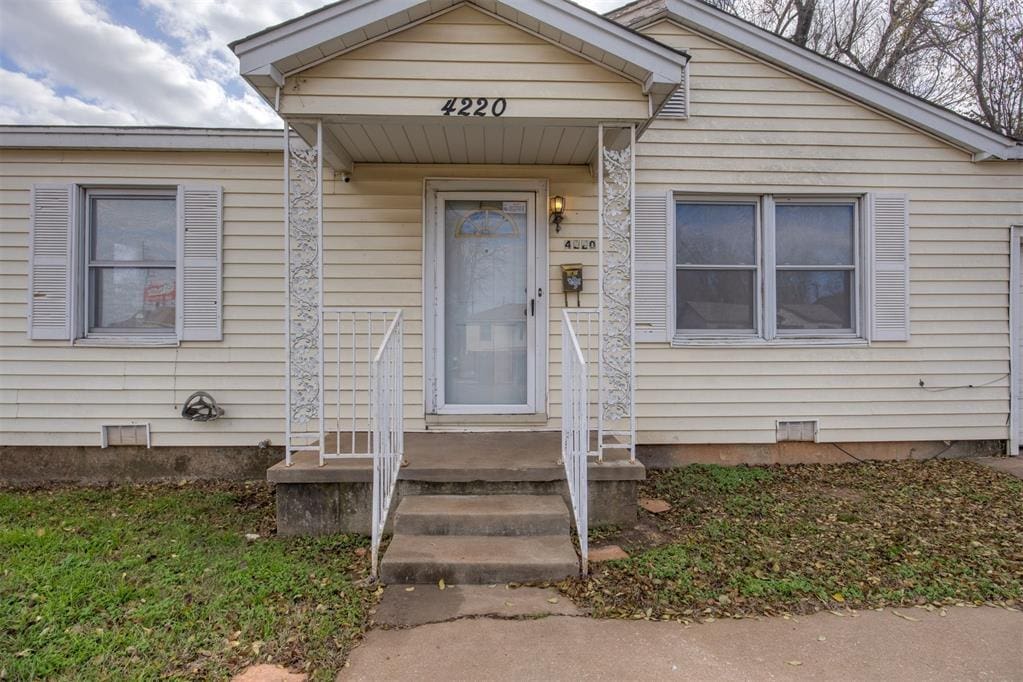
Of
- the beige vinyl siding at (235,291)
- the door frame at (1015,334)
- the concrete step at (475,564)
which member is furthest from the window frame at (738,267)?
the concrete step at (475,564)

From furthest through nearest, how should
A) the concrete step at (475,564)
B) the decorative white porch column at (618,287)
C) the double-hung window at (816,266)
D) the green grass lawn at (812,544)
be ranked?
the double-hung window at (816,266) → the decorative white porch column at (618,287) → the concrete step at (475,564) → the green grass lawn at (812,544)

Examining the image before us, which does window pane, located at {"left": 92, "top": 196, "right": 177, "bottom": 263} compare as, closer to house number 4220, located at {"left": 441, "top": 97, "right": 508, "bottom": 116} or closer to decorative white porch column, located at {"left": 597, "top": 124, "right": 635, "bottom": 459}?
house number 4220, located at {"left": 441, "top": 97, "right": 508, "bottom": 116}

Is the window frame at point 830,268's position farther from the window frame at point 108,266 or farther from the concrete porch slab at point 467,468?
the window frame at point 108,266

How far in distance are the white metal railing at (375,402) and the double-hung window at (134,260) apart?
148cm

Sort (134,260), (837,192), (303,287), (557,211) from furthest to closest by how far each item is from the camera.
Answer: (837,192) → (134,260) → (557,211) → (303,287)

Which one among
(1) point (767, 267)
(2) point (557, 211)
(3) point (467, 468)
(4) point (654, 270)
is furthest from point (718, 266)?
(3) point (467, 468)

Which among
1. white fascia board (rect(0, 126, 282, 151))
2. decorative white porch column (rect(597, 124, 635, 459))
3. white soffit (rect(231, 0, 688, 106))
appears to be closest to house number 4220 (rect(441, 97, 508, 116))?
white soffit (rect(231, 0, 688, 106))

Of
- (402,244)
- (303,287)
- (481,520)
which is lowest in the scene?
(481,520)

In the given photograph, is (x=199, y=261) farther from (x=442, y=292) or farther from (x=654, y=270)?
(x=654, y=270)

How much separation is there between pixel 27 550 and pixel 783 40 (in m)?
6.46

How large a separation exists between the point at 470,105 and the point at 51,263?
12.5 feet

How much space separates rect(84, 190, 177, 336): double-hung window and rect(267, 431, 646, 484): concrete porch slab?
222cm

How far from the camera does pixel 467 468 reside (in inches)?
131

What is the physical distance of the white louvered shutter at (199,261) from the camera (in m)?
4.51
